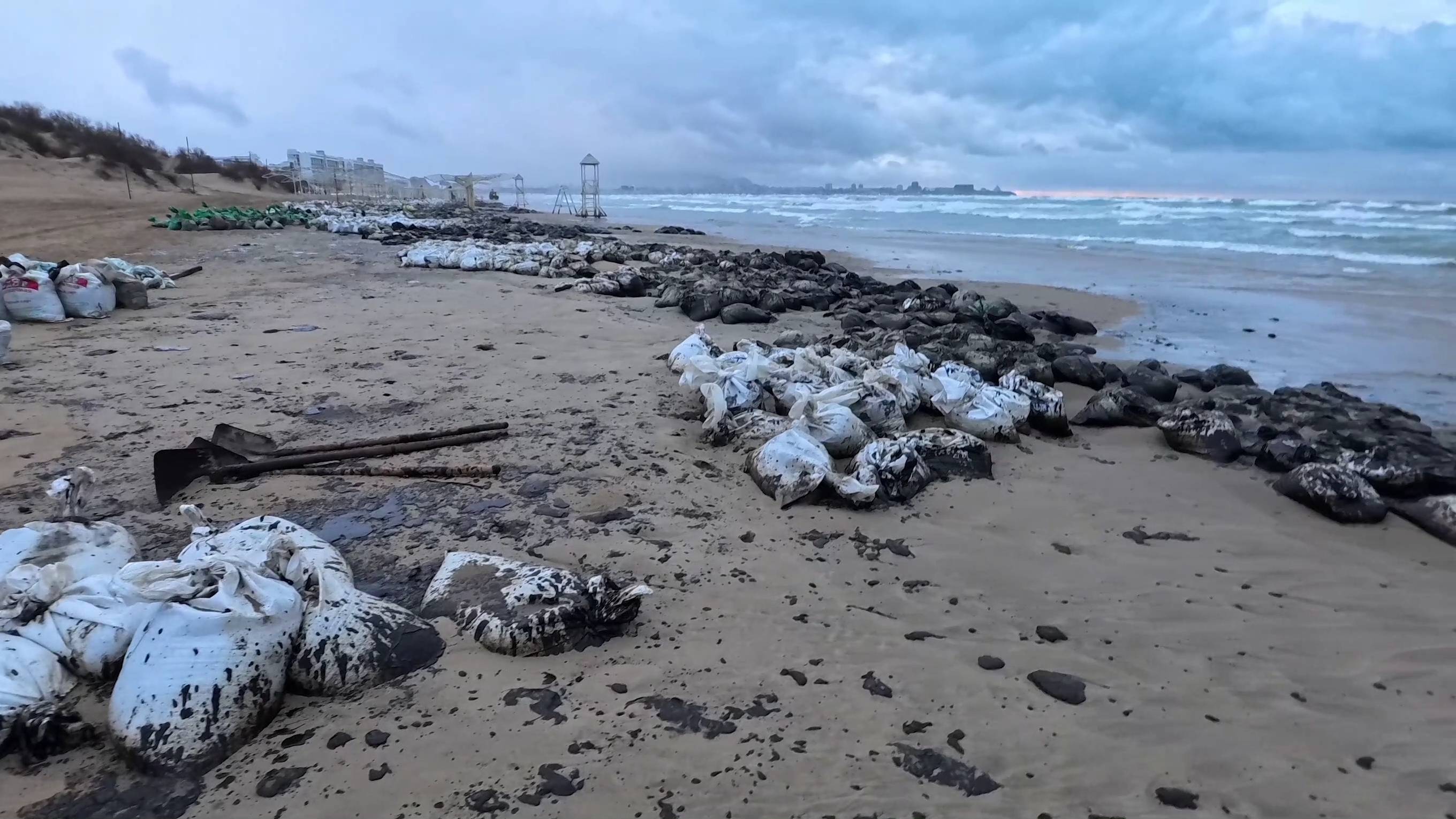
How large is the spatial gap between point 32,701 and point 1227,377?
25.9 feet

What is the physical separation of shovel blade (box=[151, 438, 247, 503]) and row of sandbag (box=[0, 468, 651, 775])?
63 cm

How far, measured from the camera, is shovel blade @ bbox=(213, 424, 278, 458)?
3996 mm

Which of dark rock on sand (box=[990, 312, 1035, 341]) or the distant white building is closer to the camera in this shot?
dark rock on sand (box=[990, 312, 1035, 341])

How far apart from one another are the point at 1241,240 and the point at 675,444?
2394 cm

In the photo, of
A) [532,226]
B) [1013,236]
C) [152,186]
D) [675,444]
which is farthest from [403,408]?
[152,186]

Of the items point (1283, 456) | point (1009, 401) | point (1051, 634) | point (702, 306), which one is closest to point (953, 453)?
point (1009, 401)

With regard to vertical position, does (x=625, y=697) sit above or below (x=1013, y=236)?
below

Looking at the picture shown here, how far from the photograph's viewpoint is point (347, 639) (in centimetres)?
235

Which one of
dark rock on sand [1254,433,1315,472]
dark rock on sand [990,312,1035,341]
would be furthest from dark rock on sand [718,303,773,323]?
dark rock on sand [1254,433,1315,472]

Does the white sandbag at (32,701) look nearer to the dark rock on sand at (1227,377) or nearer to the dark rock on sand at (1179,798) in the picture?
the dark rock on sand at (1179,798)

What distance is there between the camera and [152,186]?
29266mm

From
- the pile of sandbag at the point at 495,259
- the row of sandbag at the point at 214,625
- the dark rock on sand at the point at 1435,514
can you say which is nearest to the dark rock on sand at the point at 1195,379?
the dark rock on sand at the point at 1435,514

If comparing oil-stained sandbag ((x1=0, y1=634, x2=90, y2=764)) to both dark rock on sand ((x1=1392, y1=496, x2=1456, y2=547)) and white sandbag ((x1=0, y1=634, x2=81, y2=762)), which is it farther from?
dark rock on sand ((x1=1392, y1=496, x2=1456, y2=547))

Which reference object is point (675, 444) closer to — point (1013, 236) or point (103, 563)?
point (103, 563)
